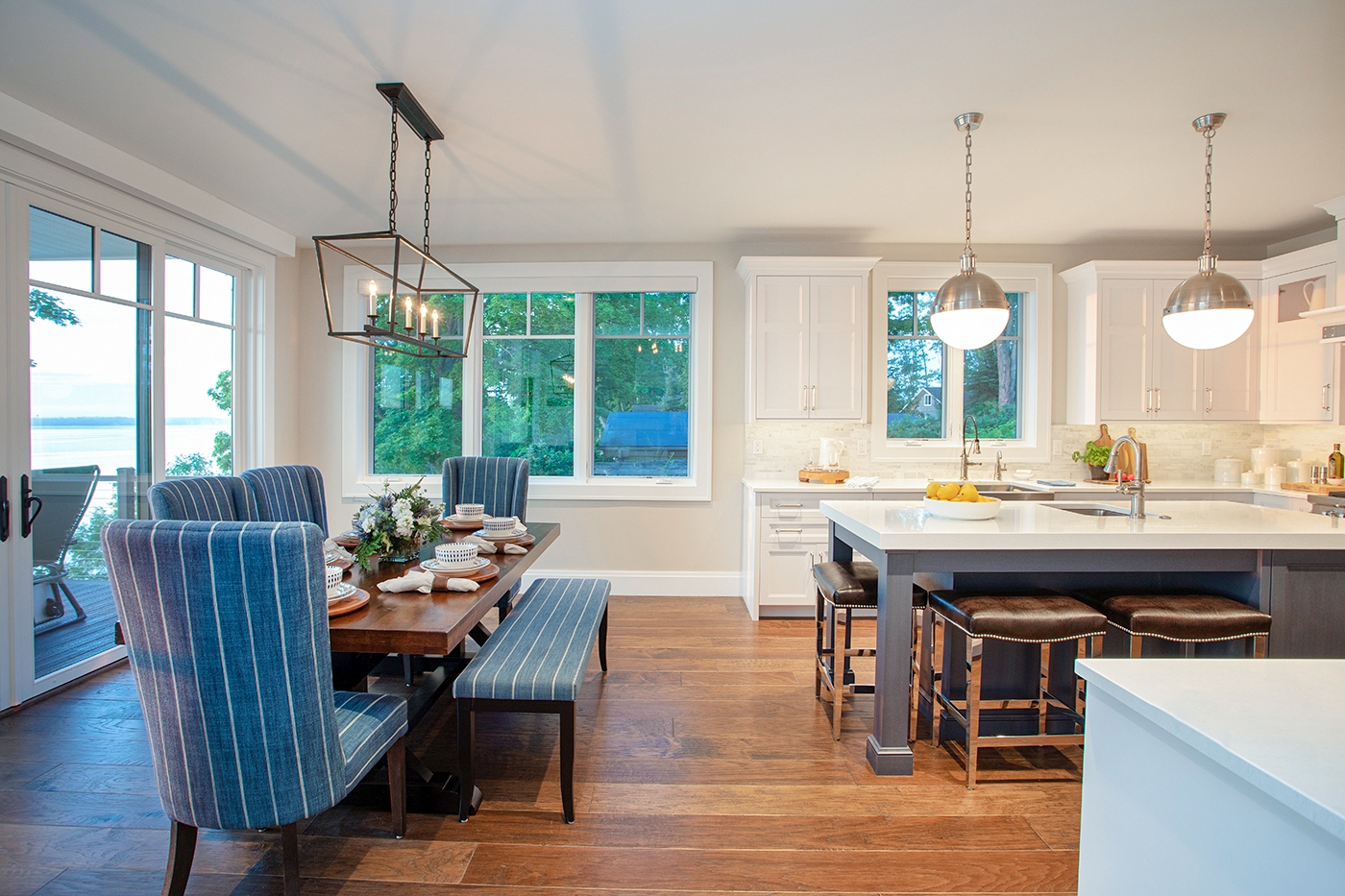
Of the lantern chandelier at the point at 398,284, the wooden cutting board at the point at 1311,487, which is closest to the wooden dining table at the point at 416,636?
the lantern chandelier at the point at 398,284

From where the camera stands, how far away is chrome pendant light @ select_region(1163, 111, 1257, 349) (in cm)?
243

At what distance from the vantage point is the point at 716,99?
256 centimetres

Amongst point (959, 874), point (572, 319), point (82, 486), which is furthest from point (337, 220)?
point (959, 874)

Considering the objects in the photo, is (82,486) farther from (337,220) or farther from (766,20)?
(766,20)

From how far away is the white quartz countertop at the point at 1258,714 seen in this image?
0.64 meters

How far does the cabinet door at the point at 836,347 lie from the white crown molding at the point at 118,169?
3.77 metres

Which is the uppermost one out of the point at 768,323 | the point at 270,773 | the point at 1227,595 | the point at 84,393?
the point at 768,323

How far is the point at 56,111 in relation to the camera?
2.75 metres

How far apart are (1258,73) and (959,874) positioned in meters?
3.05

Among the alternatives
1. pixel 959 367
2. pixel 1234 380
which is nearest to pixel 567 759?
pixel 959 367

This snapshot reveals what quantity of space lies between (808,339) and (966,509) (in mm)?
2101

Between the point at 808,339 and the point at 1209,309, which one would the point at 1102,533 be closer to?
the point at 1209,309

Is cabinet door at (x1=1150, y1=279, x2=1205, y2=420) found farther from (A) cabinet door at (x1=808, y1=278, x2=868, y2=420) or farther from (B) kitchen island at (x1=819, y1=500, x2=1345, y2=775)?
(B) kitchen island at (x1=819, y1=500, x2=1345, y2=775)

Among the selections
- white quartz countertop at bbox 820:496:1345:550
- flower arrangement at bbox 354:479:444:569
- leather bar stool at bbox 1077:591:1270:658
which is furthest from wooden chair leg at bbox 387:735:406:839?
leather bar stool at bbox 1077:591:1270:658
